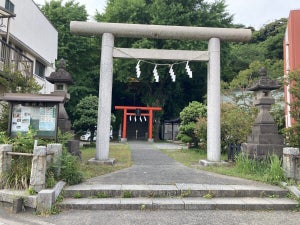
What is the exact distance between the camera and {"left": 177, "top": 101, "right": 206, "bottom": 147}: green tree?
1538 centimetres

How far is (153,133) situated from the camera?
25.8m

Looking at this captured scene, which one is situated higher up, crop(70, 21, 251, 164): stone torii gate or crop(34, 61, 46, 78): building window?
crop(34, 61, 46, 78): building window

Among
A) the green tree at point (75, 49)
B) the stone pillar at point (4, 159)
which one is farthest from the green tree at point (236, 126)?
the green tree at point (75, 49)

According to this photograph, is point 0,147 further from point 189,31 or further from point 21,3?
point 21,3

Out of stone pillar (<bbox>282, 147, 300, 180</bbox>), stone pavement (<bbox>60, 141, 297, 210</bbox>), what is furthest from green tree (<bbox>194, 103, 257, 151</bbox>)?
stone pavement (<bbox>60, 141, 297, 210</bbox>)

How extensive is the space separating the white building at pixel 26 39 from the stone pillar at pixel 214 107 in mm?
7775

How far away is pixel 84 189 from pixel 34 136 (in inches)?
79.5

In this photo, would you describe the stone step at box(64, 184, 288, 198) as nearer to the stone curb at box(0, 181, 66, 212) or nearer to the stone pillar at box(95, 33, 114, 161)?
the stone curb at box(0, 181, 66, 212)

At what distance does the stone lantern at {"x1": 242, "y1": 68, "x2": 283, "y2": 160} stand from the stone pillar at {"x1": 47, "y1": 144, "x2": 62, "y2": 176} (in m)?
5.91

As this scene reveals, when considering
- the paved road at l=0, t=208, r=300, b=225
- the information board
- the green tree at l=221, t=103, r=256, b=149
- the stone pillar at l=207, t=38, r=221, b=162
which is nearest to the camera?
the paved road at l=0, t=208, r=300, b=225

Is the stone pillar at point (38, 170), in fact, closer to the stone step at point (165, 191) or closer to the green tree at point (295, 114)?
the stone step at point (165, 191)

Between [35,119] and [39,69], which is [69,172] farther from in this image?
[39,69]

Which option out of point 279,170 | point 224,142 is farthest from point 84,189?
point 224,142

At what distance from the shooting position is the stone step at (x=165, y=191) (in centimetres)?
584
